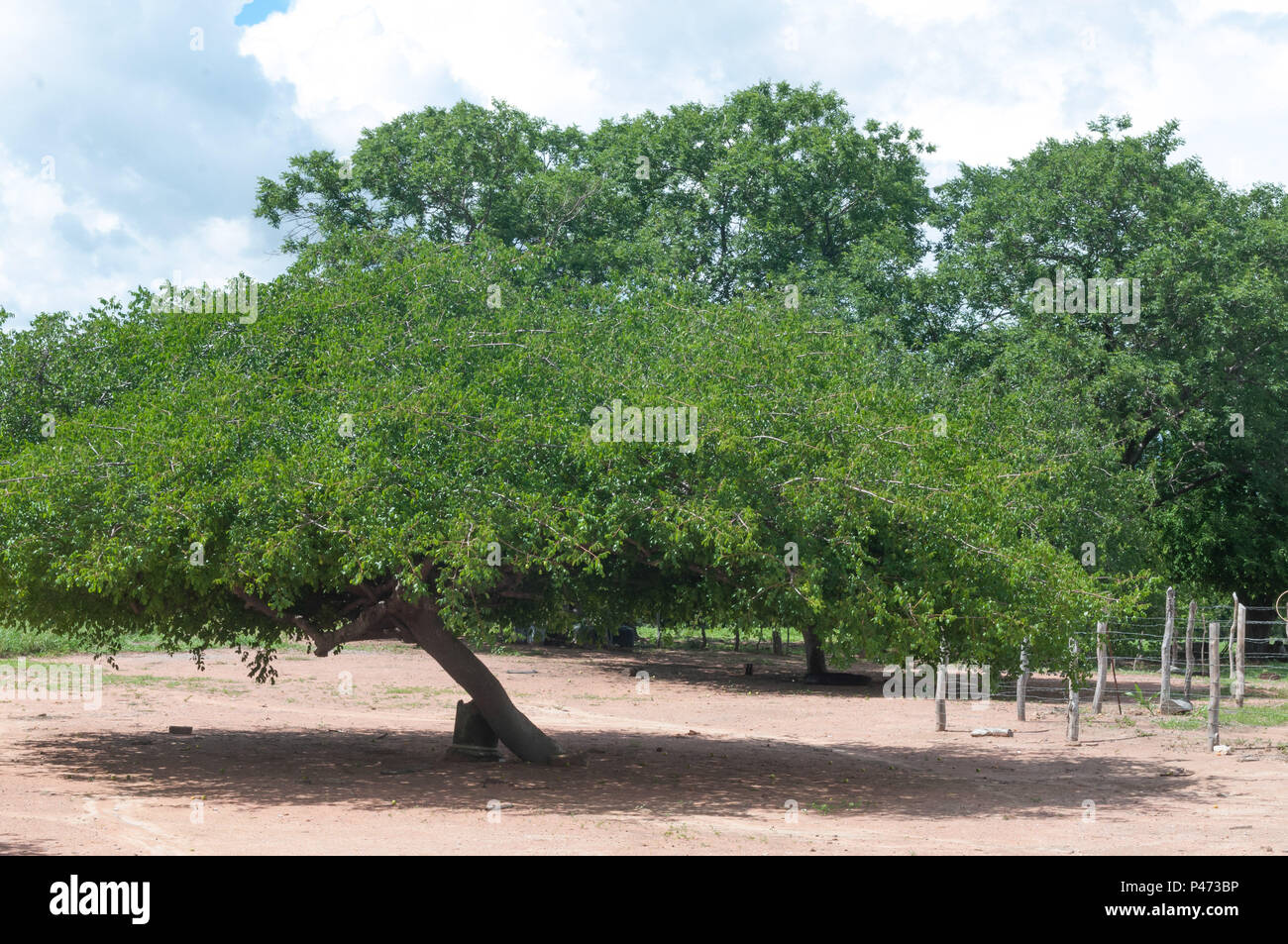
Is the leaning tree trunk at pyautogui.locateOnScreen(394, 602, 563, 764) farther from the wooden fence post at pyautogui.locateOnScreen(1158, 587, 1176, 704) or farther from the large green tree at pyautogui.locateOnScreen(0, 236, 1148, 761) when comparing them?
the wooden fence post at pyautogui.locateOnScreen(1158, 587, 1176, 704)

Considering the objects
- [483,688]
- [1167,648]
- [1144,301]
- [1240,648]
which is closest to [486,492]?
[483,688]

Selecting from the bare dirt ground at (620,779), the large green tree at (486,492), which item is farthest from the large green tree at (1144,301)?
the large green tree at (486,492)

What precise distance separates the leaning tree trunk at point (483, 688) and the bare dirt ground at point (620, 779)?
0.40 metres

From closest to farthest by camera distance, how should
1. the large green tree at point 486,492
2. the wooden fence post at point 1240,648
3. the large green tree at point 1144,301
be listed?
the large green tree at point 486,492 < the wooden fence post at point 1240,648 < the large green tree at point 1144,301

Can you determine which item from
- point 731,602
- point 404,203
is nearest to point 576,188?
point 404,203

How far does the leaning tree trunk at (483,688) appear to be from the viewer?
52.5 ft

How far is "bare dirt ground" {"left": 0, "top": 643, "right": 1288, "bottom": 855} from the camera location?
11.7 m

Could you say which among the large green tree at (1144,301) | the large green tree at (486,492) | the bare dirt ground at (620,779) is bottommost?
the bare dirt ground at (620,779)

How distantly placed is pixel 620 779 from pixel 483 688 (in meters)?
2.17

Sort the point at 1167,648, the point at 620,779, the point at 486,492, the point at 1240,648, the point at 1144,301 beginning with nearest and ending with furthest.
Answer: the point at 486,492 → the point at 620,779 → the point at 1167,648 → the point at 1240,648 → the point at 1144,301

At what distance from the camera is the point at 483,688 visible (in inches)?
650

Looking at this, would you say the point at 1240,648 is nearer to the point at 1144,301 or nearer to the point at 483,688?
the point at 1144,301

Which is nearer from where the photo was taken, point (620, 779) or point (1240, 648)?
point (620, 779)

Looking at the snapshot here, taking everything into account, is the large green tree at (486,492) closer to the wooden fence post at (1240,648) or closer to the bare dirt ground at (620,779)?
the bare dirt ground at (620,779)
